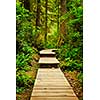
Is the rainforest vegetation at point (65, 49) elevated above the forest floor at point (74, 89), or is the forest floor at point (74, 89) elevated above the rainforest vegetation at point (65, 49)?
the rainforest vegetation at point (65, 49)

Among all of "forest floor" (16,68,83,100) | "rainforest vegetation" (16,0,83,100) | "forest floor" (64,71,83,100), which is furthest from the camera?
"forest floor" (64,71,83,100)

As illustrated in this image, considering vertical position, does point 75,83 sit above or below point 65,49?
below

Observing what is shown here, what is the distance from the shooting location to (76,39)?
5512 mm

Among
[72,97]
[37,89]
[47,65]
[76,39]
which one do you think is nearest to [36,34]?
[47,65]

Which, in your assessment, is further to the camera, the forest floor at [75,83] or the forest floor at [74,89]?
the forest floor at [75,83]

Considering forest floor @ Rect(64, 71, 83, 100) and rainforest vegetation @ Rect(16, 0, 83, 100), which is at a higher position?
rainforest vegetation @ Rect(16, 0, 83, 100)

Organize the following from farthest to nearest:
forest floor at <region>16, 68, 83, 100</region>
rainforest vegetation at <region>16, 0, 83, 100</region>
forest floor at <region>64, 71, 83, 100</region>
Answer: forest floor at <region>64, 71, 83, 100</region>
rainforest vegetation at <region>16, 0, 83, 100</region>
forest floor at <region>16, 68, 83, 100</region>

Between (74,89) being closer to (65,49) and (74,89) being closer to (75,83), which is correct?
(75,83)

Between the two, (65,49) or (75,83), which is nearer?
Answer: (75,83)

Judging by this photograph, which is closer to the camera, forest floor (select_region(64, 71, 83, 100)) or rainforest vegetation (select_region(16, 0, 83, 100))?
rainforest vegetation (select_region(16, 0, 83, 100))

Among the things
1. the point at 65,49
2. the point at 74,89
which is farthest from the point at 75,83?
the point at 65,49
